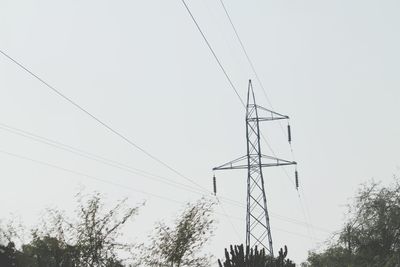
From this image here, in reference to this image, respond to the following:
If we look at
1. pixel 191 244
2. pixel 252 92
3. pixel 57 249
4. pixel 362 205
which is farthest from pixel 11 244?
pixel 362 205

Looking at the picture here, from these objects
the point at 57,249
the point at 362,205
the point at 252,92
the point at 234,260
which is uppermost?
the point at 252,92

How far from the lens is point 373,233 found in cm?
4544

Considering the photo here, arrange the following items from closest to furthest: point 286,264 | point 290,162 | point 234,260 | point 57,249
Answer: point 234,260, point 286,264, point 290,162, point 57,249

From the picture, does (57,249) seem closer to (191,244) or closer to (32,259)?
(32,259)

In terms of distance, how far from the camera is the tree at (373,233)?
44.4 metres

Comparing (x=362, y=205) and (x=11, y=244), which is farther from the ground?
(x=362, y=205)

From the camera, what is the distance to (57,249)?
43094 mm

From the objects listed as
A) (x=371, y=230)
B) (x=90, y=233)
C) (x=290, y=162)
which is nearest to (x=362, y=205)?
(x=371, y=230)

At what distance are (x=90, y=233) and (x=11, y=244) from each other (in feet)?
26.4

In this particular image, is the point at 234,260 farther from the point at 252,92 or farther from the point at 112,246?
the point at 112,246

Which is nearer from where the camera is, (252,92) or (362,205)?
(252,92)

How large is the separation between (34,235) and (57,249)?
18.8ft

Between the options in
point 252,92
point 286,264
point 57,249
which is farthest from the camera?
point 57,249

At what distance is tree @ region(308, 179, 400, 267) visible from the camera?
146ft
